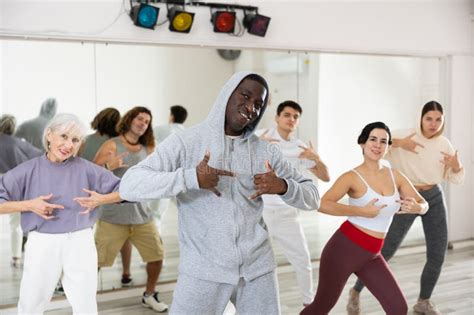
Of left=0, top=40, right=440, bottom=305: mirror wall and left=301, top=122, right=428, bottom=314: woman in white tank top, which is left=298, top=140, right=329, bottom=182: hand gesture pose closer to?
left=301, top=122, right=428, bottom=314: woman in white tank top

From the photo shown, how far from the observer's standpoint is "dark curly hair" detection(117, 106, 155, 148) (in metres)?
3.65

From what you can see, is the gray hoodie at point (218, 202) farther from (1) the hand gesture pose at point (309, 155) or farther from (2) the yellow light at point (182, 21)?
(2) the yellow light at point (182, 21)

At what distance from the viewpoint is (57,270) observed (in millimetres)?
2539

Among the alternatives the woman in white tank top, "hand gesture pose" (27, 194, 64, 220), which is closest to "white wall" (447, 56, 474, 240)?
the woman in white tank top

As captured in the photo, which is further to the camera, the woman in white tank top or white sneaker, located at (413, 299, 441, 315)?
white sneaker, located at (413, 299, 441, 315)

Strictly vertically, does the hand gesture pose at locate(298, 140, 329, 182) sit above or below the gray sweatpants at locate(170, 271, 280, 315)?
above

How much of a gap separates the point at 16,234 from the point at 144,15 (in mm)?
1622

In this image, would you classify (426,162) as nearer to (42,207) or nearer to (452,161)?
(452,161)

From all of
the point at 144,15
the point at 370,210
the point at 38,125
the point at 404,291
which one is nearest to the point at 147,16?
the point at 144,15

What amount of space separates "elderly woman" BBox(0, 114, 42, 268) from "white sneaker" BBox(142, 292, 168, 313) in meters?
0.86

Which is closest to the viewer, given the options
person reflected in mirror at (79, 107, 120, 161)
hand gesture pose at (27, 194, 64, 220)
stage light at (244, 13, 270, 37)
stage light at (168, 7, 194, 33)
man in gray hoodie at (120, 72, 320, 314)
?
man in gray hoodie at (120, 72, 320, 314)

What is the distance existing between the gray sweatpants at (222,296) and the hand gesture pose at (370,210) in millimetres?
973

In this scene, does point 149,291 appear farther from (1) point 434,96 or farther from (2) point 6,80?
(1) point 434,96

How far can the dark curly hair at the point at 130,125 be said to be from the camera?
3.65 m
